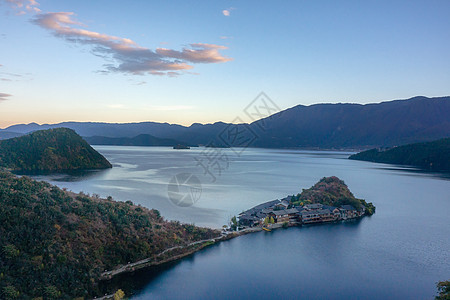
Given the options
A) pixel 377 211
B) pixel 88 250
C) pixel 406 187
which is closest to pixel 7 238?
pixel 88 250

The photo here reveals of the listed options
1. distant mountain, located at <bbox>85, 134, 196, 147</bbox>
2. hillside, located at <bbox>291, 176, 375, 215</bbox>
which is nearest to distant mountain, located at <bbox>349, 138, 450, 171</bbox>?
hillside, located at <bbox>291, 176, 375, 215</bbox>

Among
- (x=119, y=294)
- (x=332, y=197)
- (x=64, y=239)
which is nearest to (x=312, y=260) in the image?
(x=119, y=294)

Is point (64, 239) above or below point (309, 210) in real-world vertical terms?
above

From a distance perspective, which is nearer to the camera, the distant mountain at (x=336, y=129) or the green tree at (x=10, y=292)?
the green tree at (x=10, y=292)

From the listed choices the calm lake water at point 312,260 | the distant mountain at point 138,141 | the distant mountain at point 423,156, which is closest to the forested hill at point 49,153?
the calm lake water at point 312,260

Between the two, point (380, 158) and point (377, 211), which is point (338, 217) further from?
point (380, 158)

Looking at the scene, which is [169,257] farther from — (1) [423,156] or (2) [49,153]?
(1) [423,156]

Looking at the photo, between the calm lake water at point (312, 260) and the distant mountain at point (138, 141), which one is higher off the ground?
the distant mountain at point (138, 141)

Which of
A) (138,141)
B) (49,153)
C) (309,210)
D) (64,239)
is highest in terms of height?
(138,141)

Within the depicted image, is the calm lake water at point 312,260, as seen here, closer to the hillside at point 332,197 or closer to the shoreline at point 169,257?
the shoreline at point 169,257
